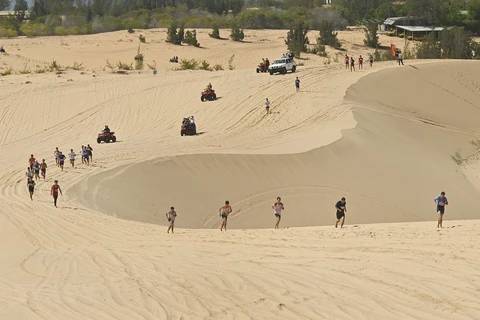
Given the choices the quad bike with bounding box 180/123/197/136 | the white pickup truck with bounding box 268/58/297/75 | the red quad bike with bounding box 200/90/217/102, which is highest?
the white pickup truck with bounding box 268/58/297/75

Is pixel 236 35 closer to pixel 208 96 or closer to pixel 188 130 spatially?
pixel 208 96

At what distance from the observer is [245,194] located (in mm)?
27641

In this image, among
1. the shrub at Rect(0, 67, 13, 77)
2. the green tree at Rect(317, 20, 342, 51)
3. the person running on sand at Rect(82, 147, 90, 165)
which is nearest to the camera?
the person running on sand at Rect(82, 147, 90, 165)

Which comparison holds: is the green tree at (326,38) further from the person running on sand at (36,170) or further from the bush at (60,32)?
the person running on sand at (36,170)

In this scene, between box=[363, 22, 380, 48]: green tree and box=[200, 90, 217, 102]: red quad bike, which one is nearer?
box=[200, 90, 217, 102]: red quad bike

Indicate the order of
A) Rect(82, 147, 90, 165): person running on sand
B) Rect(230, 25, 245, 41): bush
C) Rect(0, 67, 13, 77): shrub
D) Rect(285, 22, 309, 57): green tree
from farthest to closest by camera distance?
Rect(230, 25, 245, 41): bush
Rect(285, 22, 309, 57): green tree
Rect(0, 67, 13, 77): shrub
Rect(82, 147, 90, 165): person running on sand

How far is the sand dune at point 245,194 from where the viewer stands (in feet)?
40.9

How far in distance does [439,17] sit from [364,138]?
58709mm

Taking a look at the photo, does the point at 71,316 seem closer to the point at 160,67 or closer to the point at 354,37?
the point at 160,67

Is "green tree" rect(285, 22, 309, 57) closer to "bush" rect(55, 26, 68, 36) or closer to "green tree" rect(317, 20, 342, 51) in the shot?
"green tree" rect(317, 20, 342, 51)

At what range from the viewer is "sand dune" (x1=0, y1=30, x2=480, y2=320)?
12.5 metres

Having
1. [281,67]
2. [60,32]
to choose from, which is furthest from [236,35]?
[281,67]

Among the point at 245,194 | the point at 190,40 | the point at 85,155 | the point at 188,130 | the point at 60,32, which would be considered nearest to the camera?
the point at 245,194

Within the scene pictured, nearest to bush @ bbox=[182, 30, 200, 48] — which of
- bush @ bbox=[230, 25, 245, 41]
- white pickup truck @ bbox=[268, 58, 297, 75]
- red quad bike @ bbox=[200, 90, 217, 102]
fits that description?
bush @ bbox=[230, 25, 245, 41]
